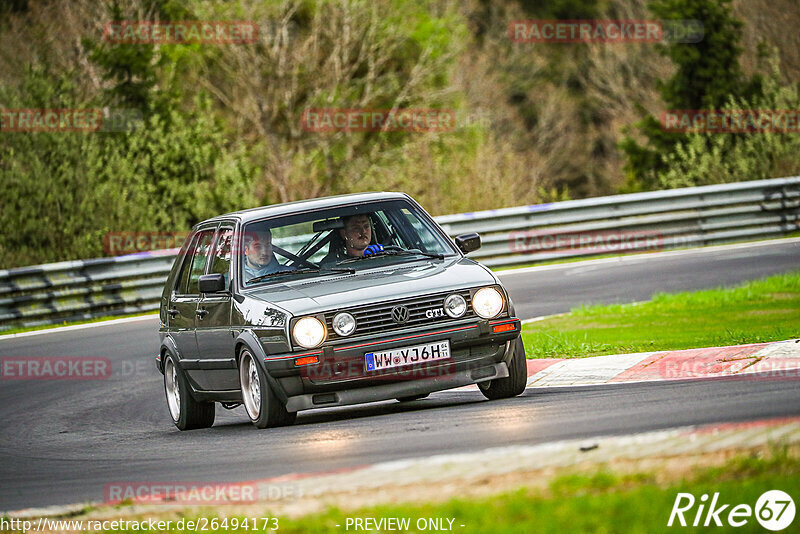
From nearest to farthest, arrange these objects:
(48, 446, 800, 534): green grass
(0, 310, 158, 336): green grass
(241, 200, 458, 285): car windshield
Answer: (48, 446, 800, 534): green grass → (241, 200, 458, 285): car windshield → (0, 310, 158, 336): green grass

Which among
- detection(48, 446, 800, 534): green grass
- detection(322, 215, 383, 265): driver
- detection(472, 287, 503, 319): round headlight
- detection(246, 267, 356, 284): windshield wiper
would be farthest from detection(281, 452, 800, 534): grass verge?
detection(322, 215, 383, 265): driver

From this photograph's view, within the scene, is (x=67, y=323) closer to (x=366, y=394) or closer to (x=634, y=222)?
(x=634, y=222)

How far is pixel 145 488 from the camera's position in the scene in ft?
22.1

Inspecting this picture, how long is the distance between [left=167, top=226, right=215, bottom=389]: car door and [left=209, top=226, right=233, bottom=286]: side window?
0.69ft

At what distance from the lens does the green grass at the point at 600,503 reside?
4520mm

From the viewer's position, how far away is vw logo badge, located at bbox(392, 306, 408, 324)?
847 cm

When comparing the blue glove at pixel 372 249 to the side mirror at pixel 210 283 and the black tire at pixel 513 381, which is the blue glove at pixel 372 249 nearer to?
the side mirror at pixel 210 283

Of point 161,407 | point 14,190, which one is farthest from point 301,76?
point 161,407

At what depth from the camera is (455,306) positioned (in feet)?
28.3

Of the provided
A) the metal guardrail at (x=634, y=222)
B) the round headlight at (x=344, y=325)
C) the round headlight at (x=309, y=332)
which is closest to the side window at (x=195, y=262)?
the round headlight at (x=309, y=332)

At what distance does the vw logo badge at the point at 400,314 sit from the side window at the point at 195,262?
2346mm

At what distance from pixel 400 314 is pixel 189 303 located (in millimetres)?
2467

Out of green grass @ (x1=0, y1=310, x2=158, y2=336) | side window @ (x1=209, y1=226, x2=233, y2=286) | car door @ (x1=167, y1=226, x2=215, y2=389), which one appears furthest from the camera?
green grass @ (x1=0, y1=310, x2=158, y2=336)

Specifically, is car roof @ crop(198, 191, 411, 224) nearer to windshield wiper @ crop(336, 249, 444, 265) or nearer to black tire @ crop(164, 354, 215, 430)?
windshield wiper @ crop(336, 249, 444, 265)
